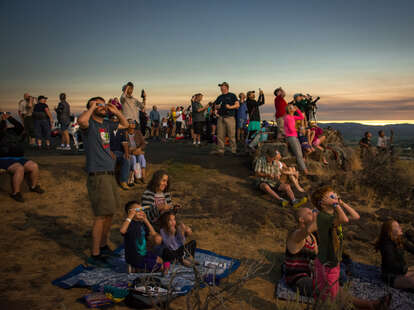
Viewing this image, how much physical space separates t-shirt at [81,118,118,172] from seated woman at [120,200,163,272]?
0.61 meters

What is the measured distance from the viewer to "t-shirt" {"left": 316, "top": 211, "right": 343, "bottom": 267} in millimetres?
3484

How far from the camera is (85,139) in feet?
14.1

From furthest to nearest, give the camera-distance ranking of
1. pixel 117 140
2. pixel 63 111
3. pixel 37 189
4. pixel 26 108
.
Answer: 1. pixel 26 108
2. pixel 63 111
3. pixel 117 140
4. pixel 37 189

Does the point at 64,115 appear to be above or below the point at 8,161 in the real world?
above

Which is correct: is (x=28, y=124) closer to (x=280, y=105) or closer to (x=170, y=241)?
(x=280, y=105)

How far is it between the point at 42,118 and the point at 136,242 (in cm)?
899

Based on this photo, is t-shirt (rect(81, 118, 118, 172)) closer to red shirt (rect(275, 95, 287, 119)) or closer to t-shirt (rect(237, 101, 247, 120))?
red shirt (rect(275, 95, 287, 119))

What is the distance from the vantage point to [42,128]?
11898 millimetres

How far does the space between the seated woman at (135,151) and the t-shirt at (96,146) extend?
3.40 meters

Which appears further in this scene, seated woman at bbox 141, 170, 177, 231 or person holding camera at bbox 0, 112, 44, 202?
person holding camera at bbox 0, 112, 44, 202

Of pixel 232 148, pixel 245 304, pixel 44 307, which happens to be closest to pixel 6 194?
pixel 44 307

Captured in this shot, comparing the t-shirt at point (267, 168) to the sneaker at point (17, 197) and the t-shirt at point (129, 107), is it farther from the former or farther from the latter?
the sneaker at point (17, 197)

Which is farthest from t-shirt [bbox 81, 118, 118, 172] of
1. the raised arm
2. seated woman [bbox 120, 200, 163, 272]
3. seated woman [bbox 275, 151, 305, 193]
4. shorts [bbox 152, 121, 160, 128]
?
shorts [bbox 152, 121, 160, 128]

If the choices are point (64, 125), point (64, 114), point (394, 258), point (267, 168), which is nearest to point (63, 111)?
point (64, 114)
